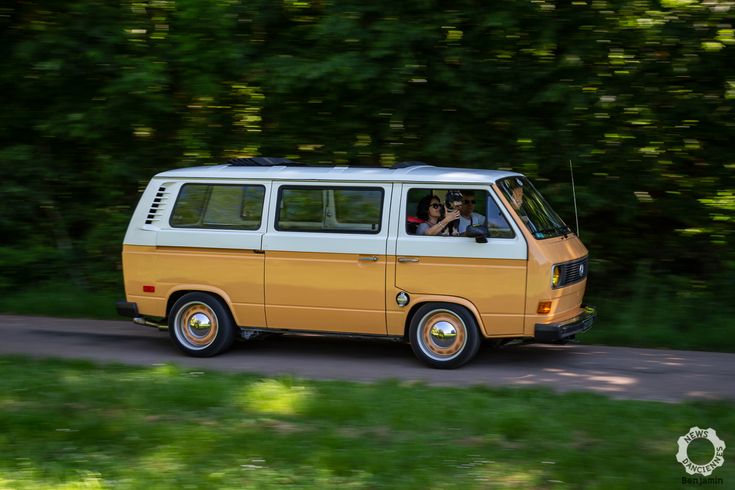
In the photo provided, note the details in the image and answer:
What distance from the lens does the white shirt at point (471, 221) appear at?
31.6 ft

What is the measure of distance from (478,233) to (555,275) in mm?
867

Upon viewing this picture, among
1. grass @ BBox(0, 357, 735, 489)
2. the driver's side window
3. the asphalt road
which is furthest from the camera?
the driver's side window

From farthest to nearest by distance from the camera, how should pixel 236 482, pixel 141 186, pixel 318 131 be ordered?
pixel 141 186
pixel 318 131
pixel 236 482

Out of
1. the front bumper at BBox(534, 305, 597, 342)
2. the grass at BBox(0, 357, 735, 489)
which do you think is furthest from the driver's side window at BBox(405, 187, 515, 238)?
the grass at BBox(0, 357, 735, 489)

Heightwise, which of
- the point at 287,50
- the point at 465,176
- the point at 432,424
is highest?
the point at 287,50

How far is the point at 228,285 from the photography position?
33.9 feet

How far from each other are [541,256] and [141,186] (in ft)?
27.3

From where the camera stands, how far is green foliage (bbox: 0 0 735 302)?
13.0 meters

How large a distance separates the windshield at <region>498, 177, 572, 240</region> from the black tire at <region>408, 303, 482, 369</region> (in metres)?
1.12

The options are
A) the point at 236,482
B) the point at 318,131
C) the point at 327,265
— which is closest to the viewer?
the point at 236,482

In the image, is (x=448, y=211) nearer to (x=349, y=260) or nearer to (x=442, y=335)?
(x=349, y=260)

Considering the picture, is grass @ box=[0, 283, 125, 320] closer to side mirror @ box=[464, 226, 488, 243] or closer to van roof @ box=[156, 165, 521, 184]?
van roof @ box=[156, 165, 521, 184]

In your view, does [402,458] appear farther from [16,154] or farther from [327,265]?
[16,154]

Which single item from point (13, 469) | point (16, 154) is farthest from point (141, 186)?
point (13, 469)
